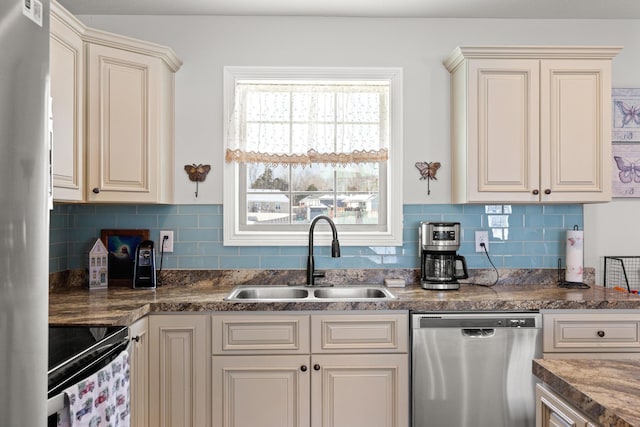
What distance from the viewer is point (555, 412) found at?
130 cm

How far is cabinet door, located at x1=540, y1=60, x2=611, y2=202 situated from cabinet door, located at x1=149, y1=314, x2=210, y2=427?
196 centimetres

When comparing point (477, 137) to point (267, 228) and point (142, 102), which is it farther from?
point (142, 102)

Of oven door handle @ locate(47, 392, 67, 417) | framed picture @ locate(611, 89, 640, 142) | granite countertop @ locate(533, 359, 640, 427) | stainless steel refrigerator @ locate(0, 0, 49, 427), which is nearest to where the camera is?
stainless steel refrigerator @ locate(0, 0, 49, 427)

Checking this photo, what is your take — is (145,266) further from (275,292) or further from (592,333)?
(592,333)

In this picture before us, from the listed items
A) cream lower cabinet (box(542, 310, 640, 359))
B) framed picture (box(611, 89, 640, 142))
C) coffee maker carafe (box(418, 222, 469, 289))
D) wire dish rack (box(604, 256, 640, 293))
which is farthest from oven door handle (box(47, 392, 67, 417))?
framed picture (box(611, 89, 640, 142))

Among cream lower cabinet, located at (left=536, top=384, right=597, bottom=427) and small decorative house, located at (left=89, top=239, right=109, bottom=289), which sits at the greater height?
small decorative house, located at (left=89, top=239, right=109, bottom=289)

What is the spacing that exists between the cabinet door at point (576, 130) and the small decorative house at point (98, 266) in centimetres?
245

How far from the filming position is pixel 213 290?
9.40ft

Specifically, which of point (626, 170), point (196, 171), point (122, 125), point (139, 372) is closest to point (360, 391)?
point (139, 372)

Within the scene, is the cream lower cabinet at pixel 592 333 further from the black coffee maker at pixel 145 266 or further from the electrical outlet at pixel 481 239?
the black coffee maker at pixel 145 266

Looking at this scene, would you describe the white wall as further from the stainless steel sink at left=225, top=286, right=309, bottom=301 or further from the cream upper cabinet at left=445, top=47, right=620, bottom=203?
the stainless steel sink at left=225, top=286, right=309, bottom=301

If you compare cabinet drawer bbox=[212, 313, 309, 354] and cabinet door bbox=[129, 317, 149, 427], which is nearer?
cabinet door bbox=[129, 317, 149, 427]

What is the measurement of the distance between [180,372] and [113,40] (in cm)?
168

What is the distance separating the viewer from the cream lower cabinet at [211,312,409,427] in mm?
2486
